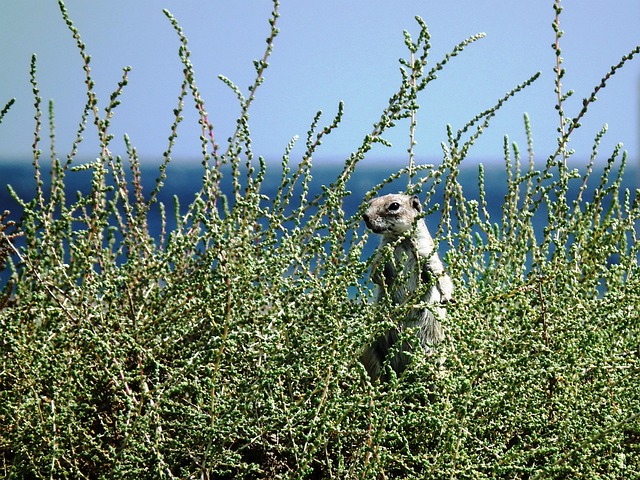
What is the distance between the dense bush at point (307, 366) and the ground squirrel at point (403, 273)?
0.56ft

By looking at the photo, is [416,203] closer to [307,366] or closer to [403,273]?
[403,273]

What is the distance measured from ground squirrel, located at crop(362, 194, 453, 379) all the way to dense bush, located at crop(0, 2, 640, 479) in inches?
6.8

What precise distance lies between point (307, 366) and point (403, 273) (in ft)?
2.68

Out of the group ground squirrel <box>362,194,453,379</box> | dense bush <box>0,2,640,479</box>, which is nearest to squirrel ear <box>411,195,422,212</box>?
ground squirrel <box>362,194,453,379</box>

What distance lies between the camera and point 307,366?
2332mm

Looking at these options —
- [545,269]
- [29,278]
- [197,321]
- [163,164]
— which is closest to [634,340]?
[545,269]

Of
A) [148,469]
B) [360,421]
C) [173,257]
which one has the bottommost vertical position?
[148,469]

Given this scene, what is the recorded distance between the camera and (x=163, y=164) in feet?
9.25

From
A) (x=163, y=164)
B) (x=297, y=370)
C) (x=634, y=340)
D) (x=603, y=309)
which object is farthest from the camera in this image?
(x=163, y=164)

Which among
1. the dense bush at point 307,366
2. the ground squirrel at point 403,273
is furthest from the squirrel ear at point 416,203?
the dense bush at point 307,366

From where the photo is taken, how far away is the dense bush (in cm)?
200

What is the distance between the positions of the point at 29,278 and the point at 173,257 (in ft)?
2.27

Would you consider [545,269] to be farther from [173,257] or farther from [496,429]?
[173,257]

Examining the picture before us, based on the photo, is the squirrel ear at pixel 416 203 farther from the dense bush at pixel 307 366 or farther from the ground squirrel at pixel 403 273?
the dense bush at pixel 307 366
